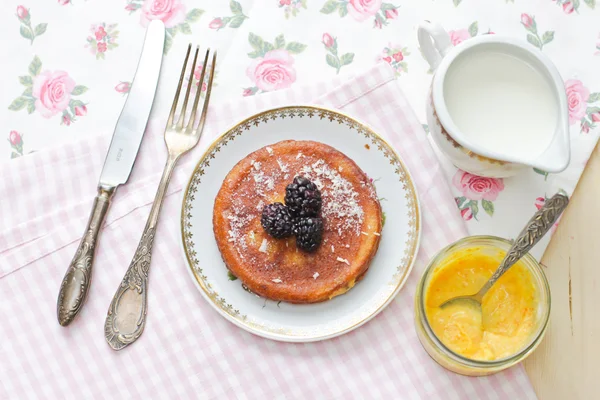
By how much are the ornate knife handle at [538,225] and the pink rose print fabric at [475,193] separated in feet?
1.01

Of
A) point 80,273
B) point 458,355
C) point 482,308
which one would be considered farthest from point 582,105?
point 80,273

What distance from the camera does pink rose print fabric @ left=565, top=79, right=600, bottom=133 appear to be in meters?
1.94

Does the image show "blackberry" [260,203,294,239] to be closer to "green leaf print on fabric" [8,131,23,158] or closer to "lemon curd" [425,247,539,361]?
"lemon curd" [425,247,539,361]

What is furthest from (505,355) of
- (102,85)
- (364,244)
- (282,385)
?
(102,85)

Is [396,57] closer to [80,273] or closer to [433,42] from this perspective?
[433,42]

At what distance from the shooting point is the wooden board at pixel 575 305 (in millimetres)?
1699

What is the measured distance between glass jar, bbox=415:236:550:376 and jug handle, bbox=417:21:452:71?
49 centimetres

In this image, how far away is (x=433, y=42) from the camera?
181 centimetres

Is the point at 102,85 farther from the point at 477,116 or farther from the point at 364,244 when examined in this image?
the point at 477,116

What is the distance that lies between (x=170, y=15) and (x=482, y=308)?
1.29 meters

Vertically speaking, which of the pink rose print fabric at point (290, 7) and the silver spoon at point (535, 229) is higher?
the pink rose print fabric at point (290, 7)

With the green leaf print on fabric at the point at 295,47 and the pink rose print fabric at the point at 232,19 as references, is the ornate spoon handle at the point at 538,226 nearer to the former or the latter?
the green leaf print on fabric at the point at 295,47

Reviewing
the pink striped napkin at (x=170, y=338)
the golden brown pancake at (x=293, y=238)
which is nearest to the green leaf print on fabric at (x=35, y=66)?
the pink striped napkin at (x=170, y=338)

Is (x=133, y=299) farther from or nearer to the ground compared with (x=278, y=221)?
nearer to the ground
